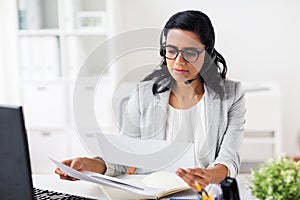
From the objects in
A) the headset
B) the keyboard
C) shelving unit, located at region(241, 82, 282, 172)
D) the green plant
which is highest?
the headset

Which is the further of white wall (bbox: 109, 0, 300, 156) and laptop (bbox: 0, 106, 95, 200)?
white wall (bbox: 109, 0, 300, 156)

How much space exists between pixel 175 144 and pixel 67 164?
331mm

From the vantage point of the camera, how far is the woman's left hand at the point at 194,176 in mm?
1292

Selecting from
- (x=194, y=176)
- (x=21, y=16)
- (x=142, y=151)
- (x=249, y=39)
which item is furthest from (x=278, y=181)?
(x=21, y=16)

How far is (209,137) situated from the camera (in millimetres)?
1673

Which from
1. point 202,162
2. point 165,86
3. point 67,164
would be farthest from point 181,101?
point 67,164

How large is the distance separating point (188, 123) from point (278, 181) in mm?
741

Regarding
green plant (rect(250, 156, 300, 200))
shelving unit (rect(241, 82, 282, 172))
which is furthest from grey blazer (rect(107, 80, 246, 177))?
shelving unit (rect(241, 82, 282, 172))

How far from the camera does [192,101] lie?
173 centimetres

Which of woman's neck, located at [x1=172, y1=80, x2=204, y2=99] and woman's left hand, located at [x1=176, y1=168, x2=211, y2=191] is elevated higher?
woman's neck, located at [x1=172, y1=80, x2=204, y2=99]

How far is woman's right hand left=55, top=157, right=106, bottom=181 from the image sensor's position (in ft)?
4.76

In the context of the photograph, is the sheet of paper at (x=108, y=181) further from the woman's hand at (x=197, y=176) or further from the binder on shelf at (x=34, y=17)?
the binder on shelf at (x=34, y=17)

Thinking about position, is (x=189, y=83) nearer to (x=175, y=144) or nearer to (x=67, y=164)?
(x=175, y=144)

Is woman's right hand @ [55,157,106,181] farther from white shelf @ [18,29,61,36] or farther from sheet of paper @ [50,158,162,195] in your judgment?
white shelf @ [18,29,61,36]
